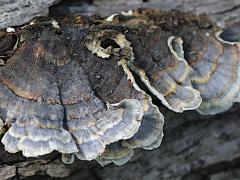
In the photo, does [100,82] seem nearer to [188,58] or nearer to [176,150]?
[188,58]

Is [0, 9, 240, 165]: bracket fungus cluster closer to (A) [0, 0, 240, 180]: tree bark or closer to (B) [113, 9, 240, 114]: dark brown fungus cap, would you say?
(B) [113, 9, 240, 114]: dark brown fungus cap

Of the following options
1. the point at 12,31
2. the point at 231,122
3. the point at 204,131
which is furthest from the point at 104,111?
the point at 231,122

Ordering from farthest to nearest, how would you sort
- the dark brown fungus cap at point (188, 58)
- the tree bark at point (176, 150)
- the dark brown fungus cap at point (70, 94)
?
the tree bark at point (176, 150), the dark brown fungus cap at point (188, 58), the dark brown fungus cap at point (70, 94)

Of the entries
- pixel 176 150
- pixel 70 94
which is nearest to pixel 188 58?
pixel 176 150

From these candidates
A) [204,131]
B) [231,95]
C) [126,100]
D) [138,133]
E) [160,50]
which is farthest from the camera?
[204,131]

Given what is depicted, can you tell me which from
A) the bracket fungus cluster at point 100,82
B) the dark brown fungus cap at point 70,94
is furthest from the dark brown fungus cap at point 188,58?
the dark brown fungus cap at point 70,94

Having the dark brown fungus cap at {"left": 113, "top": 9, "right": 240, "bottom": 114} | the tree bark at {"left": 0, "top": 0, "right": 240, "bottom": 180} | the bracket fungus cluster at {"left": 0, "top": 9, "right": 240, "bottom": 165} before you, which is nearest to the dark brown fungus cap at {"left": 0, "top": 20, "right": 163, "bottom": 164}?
the bracket fungus cluster at {"left": 0, "top": 9, "right": 240, "bottom": 165}

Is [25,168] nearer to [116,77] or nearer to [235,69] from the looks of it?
[116,77]

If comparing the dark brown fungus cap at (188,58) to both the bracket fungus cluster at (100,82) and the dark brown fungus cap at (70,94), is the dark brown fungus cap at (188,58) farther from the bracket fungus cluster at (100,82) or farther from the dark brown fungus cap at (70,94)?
the dark brown fungus cap at (70,94)
